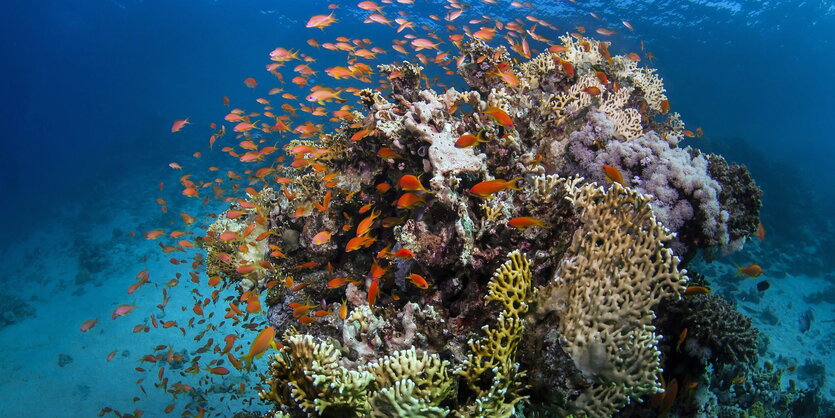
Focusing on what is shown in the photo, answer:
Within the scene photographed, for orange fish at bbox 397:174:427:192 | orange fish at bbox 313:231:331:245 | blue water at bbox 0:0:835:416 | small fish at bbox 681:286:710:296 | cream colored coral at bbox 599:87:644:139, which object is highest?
blue water at bbox 0:0:835:416

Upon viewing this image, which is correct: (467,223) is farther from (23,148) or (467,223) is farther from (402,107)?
(23,148)

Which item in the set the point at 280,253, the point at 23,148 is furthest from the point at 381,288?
Answer: the point at 23,148

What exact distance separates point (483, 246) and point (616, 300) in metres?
1.51

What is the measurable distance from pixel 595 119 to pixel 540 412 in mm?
4391

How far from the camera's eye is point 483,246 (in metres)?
4.15

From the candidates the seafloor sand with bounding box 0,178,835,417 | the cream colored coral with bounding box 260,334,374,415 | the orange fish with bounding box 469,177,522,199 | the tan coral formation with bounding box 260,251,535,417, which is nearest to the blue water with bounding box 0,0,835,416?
the seafloor sand with bounding box 0,178,835,417

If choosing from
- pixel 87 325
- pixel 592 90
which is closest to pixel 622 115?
pixel 592 90

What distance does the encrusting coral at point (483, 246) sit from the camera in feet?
9.84

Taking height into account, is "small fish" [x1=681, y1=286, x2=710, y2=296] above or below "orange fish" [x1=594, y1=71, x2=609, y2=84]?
below

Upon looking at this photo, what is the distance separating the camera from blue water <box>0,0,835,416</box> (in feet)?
57.6

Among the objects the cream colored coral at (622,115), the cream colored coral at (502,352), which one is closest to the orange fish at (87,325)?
the cream colored coral at (502,352)

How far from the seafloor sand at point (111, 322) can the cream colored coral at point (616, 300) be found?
8574 mm

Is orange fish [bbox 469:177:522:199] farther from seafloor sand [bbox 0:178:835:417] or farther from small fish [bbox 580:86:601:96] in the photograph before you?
seafloor sand [bbox 0:178:835:417]

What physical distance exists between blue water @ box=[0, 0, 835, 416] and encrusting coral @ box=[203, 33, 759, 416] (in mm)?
8349
